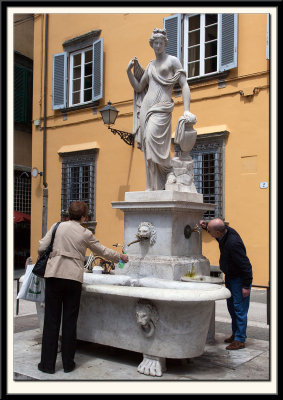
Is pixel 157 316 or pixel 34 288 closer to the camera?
pixel 157 316

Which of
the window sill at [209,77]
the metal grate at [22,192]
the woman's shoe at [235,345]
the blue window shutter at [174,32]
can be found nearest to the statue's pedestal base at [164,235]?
the woman's shoe at [235,345]

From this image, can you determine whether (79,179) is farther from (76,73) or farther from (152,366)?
(152,366)

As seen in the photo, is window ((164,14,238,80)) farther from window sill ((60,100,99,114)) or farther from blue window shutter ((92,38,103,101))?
window sill ((60,100,99,114))

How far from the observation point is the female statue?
189 inches

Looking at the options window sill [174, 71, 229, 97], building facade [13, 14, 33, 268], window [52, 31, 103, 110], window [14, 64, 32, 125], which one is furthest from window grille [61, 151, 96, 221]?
window sill [174, 71, 229, 97]

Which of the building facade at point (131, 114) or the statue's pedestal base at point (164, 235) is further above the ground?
the building facade at point (131, 114)

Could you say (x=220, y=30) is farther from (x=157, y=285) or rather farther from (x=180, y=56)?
(x=157, y=285)

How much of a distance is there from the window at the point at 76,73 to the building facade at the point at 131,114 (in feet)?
0.10

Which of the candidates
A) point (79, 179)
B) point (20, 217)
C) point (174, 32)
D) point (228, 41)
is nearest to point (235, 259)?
point (228, 41)

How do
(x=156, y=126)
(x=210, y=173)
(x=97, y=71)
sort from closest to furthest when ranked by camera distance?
(x=156, y=126), (x=210, y=173), (x=97, y=71)

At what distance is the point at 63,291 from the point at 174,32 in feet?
27.6

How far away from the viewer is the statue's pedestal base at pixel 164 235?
4.39 metres

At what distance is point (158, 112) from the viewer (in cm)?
483

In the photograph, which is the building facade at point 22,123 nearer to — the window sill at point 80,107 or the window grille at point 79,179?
the window sill at point 80,107
